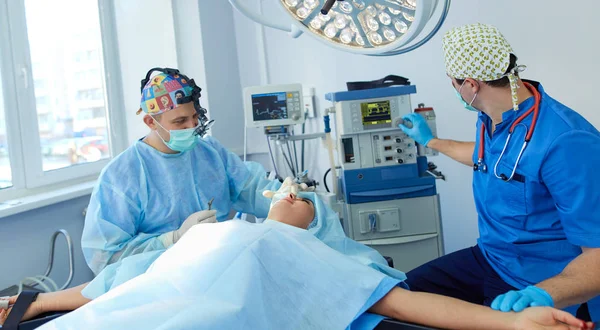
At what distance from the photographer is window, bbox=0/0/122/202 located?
7.80 ft

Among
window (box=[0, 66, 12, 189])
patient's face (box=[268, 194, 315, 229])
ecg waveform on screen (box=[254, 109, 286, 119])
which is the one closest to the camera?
patient's face (box=[268, 194, 315, 229])

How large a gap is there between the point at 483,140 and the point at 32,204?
5.51 feet

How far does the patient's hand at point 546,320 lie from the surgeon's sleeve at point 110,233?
108 cm

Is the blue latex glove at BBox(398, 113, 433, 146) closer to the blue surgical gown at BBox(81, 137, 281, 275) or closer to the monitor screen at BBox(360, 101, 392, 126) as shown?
the monitor screen at BBox(360, 101, 392, 126)

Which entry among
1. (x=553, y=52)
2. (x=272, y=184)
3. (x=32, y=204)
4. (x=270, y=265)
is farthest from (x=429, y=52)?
(x=32, y=204)

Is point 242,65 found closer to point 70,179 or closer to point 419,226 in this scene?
point 70,179

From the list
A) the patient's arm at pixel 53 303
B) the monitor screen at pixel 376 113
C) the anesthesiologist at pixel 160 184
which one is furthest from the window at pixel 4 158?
the monitor screen at pixel 376 113

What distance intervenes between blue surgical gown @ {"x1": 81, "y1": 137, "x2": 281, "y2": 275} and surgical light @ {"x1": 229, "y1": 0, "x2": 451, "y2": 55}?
3.14 ft

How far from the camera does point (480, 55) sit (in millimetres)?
1498

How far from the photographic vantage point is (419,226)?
7.24 ft

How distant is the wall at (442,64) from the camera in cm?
215

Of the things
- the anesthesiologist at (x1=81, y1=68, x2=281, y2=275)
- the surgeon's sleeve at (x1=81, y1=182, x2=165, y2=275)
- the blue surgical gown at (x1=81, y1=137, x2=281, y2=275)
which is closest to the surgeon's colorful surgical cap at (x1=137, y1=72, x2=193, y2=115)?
the anesthesiologist at (x1=81, y1=68, x2=281, y2=275)

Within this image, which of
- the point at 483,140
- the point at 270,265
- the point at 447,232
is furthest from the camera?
the point at 447,232

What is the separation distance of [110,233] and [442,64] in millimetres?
1661
